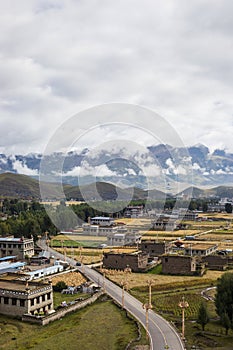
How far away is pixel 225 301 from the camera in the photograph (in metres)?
24.4

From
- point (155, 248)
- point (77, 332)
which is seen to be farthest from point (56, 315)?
point (155, 248)

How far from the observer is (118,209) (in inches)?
4232

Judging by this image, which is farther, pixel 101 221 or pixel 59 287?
pixel 101 221

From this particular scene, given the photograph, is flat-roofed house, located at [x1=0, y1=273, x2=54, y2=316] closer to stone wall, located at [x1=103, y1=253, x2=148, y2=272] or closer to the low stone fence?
the low stone fence

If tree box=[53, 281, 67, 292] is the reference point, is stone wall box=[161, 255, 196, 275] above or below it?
above

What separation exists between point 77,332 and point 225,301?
8.73m

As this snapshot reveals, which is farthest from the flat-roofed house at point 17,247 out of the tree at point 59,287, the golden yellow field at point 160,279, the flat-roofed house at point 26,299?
the flat-roofed house at point 26,299

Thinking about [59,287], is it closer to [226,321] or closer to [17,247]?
[226,321]

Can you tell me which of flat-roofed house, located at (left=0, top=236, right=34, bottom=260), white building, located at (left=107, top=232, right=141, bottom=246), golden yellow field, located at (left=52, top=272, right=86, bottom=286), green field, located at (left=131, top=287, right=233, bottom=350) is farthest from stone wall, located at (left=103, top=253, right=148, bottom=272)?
white building, located at (left=107, top=232, right=141, bottom=246)

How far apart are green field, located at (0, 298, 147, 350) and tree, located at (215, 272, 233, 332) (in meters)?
4.70

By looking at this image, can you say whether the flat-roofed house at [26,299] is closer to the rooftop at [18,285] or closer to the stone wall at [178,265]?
the rooftop at [18,285]

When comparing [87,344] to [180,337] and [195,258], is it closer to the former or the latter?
[180,337]

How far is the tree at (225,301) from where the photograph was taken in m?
23.6

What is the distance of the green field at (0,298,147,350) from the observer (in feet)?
73.2
